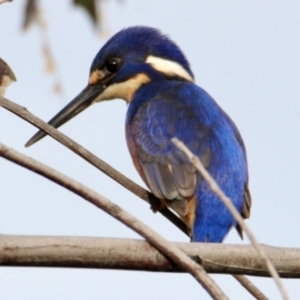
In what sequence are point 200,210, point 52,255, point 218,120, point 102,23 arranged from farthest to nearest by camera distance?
1. point 218,120
2. point 200,210
3. point 102,23
4. point 52,255

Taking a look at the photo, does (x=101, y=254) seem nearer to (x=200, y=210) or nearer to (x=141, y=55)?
(x=200, y=210)

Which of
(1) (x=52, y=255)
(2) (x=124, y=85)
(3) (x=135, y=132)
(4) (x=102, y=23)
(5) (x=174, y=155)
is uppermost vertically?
(2) (x=124, y=85)

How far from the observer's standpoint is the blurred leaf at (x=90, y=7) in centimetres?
239

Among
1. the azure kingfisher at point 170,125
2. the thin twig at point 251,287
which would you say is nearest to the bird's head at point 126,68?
the azure kingfisher at point 170,125

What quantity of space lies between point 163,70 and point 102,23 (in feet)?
7.95

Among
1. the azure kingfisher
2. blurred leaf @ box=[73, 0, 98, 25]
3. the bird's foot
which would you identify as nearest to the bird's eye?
the azure kingfisher

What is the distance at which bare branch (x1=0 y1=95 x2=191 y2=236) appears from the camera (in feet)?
8.17

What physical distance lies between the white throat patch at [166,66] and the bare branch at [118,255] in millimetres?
2526

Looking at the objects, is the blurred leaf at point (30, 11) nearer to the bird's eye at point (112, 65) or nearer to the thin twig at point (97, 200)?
the thin twig at point (97, 200)

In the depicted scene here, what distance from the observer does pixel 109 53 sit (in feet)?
15.1

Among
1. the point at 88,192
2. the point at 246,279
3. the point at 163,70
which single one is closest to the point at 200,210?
the point at 246,279

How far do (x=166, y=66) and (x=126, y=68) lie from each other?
24 cm

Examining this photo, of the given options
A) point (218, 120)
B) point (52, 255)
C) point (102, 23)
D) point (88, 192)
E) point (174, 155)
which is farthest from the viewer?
point (218, 120)

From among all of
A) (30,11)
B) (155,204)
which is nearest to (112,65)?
(155,204)
